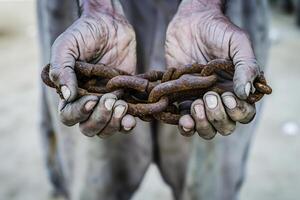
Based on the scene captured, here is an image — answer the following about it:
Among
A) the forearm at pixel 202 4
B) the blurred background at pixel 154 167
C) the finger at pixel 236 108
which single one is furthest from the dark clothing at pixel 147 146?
the blurred background at pixel 154 167

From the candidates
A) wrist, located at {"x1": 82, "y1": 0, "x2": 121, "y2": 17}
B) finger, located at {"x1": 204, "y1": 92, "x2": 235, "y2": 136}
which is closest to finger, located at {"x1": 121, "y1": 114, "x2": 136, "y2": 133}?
finger, located at {"x1": 204, "y1": 92, "x2": 235, "y2": 136}

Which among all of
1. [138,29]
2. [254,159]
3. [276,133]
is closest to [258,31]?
[138,29]

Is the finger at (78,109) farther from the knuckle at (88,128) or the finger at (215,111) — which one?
the finger at (215,111)

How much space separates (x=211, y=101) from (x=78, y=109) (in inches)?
7.4

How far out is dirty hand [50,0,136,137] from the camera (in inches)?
28.5

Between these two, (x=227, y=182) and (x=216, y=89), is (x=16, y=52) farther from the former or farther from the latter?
(x=216, y=89)

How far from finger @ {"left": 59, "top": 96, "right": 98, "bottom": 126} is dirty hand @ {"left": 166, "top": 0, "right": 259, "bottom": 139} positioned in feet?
0.43

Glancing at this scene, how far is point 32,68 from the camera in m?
2.76

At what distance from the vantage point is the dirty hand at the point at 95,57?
2.37 ft

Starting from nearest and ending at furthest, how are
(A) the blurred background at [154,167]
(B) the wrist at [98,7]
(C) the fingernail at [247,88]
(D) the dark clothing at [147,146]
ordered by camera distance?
1. (C) the fingernail at [247,88]
2. (B) the wrist at [98,7]
3. (D) the dark clothing at [147,146]
4. (A) the blurred background at [154,167]

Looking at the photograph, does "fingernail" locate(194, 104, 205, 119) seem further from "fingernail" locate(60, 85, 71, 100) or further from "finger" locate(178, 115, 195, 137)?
"fingernail" locate(60, 85, 71, 100)

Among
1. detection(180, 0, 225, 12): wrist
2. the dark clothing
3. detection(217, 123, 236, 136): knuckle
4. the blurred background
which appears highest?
detection(180, 0, 225, 12): wrist

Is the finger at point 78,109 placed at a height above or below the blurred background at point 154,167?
above

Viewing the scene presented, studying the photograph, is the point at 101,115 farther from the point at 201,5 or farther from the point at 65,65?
the point at 201,5
